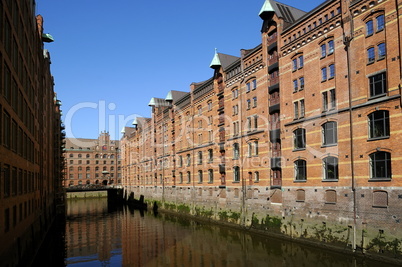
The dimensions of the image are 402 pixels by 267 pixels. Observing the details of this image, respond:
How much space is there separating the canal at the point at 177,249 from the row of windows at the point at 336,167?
517 cm

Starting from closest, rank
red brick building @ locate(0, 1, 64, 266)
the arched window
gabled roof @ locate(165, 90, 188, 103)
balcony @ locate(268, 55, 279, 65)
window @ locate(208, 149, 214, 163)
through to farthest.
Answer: red brick building @ locate(0, 1, 64, 266)
the arched window
balcony @ locate(268, 55, 279, 65)
window @ locate(208, 149, 214, 163)
gabled roof @ locate(165, 90, 188, 103)

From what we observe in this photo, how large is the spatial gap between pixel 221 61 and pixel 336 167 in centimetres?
2146

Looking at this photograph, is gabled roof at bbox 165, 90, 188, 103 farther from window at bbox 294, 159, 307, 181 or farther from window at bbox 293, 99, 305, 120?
window at bbox 294, 159, 307, 181

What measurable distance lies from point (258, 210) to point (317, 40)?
15.9m

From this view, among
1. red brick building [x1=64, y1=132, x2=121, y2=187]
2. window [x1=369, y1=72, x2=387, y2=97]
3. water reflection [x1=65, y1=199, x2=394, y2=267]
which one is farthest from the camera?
red brick building [x1=64, y1=132, x2=121, y2=187]

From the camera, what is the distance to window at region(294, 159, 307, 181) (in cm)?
2715

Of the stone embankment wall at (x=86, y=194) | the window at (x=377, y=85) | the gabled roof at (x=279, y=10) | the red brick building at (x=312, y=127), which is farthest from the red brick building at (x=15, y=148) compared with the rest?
the stone embankment wall at (x=86, y=194)

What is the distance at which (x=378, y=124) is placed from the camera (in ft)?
69.7

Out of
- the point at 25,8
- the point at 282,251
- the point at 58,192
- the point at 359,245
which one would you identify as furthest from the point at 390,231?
the point at 58,192

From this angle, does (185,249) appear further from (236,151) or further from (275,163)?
(236,151)

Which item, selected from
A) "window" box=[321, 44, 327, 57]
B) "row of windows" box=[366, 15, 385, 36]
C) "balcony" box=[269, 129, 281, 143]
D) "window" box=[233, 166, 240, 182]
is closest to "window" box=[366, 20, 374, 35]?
"row of windows" box=[366, 15, 385, 36]

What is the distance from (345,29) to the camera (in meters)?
23.5

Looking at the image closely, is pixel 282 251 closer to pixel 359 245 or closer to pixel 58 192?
pixel 359 245

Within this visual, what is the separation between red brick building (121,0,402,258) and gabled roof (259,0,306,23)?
136 millimetres
